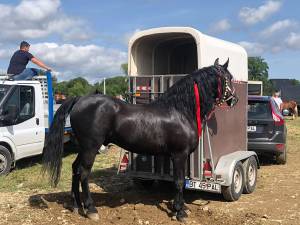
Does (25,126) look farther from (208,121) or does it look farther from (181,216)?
(181,216)

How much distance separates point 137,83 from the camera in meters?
7.20

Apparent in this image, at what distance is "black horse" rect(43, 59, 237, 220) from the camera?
19.9ft

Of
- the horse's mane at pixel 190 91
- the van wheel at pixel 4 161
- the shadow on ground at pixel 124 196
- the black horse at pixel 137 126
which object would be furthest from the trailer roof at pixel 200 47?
the van wheel at pixel 4 161

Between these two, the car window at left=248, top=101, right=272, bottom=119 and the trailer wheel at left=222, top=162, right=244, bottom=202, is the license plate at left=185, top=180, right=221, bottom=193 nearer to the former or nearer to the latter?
the trailer wheel at left=222, top=162, right=244, bottom=202

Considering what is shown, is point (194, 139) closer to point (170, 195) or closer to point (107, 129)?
point (107, 129)

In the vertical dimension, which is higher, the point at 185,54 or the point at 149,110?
the point at 185,54

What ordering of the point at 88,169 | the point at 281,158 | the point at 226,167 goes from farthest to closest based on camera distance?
the point at 281,158 < the point at 226,167 < the point at 88,169

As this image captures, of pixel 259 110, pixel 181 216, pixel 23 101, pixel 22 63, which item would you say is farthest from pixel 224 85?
pixel 22 63

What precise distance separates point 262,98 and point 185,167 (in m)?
4.97

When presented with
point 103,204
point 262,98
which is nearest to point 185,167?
point 103,204

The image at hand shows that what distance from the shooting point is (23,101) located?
9.88 m

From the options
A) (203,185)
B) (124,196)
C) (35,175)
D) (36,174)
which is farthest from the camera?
(36,174)

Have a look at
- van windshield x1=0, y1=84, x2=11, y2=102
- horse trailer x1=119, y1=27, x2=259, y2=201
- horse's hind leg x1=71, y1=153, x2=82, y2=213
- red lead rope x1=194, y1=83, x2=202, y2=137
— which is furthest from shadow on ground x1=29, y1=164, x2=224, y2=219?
van windshield x1=0, y1=84, x2=11, y2=102

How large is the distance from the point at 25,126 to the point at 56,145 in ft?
13.3
